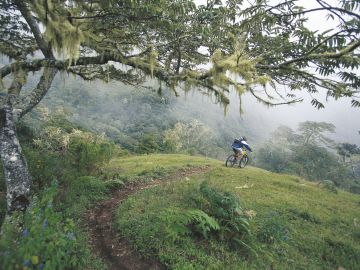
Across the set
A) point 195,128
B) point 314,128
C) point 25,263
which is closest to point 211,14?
point 25,263

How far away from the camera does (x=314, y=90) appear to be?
601cm

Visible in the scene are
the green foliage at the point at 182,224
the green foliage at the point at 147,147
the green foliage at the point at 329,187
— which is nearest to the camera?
the green foliage at the point at 182,224

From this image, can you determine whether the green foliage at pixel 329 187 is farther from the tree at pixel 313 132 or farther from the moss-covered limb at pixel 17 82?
the tree at pixel 313 132

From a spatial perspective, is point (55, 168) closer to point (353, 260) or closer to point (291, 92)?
point (291, 92)

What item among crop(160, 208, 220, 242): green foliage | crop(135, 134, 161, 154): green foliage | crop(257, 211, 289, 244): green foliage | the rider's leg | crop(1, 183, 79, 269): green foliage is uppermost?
crop(1, 183, 79, 269): green foliage

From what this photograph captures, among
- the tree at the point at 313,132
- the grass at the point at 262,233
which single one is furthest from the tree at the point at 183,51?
the tree at the point at 313,132

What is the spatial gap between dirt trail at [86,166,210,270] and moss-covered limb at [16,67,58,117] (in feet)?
10.3

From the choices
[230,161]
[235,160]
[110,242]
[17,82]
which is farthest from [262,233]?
[230,161]

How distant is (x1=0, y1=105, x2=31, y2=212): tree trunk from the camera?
586cm

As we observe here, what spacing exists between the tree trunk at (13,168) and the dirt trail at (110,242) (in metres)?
1.60

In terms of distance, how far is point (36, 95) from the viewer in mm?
7312

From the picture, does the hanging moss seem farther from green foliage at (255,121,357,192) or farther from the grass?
green foliage at (255,121,357,192)

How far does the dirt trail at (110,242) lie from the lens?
16.4 ft

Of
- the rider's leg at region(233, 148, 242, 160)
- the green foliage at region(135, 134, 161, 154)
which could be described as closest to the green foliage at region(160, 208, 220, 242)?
the rider's leg at region(233, 148, 242, 160)
